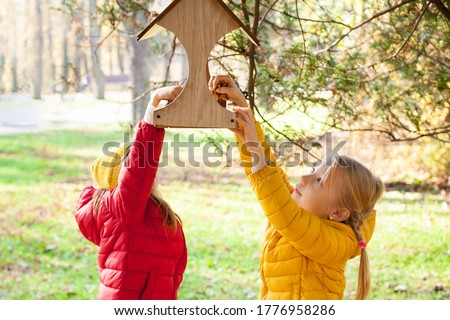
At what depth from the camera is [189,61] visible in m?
2.02

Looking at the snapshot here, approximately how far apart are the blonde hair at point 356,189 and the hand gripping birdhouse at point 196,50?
503 mm

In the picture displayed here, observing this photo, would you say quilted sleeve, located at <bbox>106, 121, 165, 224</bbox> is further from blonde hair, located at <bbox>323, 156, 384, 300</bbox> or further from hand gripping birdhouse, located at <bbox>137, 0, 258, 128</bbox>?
blonde hair, located at <bbox>323, 156, 384, 300</bbox>

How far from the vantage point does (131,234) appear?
8.04ft

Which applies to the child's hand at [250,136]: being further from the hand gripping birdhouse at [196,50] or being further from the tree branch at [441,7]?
the tree branch at [441,7]

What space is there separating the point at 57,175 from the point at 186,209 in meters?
2.77

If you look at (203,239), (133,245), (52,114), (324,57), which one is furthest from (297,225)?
(52,114)

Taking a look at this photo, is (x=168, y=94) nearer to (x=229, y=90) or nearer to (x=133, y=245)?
(x=229, y=90)

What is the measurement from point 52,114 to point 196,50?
48.3 feet

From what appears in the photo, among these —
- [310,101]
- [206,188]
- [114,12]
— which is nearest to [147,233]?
[310,101]

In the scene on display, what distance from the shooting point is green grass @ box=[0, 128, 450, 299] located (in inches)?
198

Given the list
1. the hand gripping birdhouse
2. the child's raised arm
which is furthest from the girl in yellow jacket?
the child's raised arm

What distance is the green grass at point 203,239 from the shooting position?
504cm

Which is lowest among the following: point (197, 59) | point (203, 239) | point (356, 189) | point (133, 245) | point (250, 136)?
point (203, 239)
